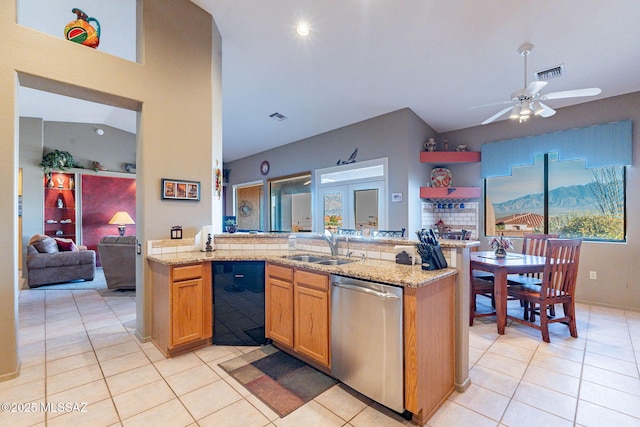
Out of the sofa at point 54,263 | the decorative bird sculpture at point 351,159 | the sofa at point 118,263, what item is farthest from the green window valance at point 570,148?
the sofa at point 54,263

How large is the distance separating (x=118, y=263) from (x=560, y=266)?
19.3 feet

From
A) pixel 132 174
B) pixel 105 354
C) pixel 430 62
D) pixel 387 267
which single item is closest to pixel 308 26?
pixel 430 62

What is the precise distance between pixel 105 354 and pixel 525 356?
3.78 metres

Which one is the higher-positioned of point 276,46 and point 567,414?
point 276,46

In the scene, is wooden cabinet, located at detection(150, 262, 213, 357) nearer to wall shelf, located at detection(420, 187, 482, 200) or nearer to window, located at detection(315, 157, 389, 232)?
window, located at detection(315, 157, 389, 232)

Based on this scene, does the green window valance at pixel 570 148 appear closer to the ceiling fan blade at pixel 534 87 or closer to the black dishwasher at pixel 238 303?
the ceiling fan blade at pixel 534 87

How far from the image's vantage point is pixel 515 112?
2.93m

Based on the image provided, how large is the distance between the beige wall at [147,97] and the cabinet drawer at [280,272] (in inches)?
43.2

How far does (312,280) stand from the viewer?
2.21 m

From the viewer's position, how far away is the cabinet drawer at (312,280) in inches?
83.8

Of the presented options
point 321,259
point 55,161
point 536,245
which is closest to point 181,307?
point 321,259

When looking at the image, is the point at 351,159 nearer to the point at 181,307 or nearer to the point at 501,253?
the point at 501,253

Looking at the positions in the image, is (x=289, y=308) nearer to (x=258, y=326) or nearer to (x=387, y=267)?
(x=258, y=326)

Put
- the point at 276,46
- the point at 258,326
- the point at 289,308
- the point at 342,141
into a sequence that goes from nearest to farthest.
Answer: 1. the point at 289,308
2. the point at 258,326
3. the point at 276,46
4. the point at 342,141
